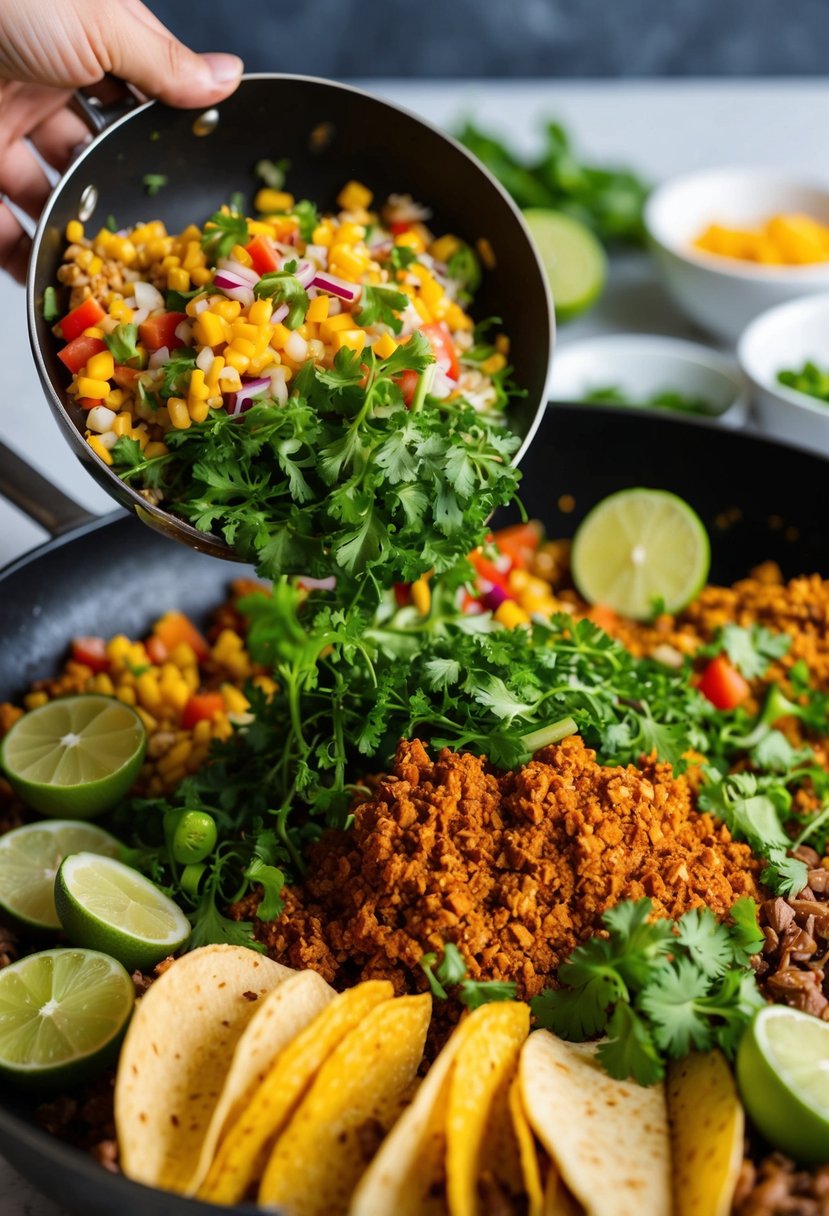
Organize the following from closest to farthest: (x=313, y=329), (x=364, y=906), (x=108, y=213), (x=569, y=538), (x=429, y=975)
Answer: (x=429, y=975) < (x=364, y=906) < (x=313, y=329) < (x=108, y=213) < (x=569, y=538)

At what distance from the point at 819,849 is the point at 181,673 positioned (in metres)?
1.71

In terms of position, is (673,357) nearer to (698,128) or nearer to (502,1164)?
(698,128)

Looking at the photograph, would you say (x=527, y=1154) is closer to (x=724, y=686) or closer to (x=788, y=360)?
(x=724, y=686)

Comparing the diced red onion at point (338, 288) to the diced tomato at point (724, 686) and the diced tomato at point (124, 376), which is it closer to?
the diced tomato at point (124, 376)

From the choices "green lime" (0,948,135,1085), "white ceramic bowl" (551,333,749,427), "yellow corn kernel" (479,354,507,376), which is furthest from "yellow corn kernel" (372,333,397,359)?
"white ceramic bowl" (551,333,749,427)

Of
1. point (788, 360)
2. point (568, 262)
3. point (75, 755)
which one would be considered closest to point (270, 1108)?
point (75, 755)

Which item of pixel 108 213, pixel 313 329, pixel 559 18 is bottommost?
pixel 559 18

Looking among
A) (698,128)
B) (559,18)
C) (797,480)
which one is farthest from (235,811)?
(559,18)

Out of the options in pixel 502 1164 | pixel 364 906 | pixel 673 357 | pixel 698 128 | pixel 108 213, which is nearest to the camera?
pixel 502 1164

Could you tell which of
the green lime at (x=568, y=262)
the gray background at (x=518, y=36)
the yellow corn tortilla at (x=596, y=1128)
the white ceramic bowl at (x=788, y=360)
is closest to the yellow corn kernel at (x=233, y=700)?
the yellow corn tortilla at (x=596, y=1128)

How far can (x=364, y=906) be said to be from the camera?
8.03 feet

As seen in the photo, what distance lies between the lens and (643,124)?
20.9 feet

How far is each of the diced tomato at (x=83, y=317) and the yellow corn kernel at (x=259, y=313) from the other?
14.2 inches

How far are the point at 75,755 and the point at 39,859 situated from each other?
0.86 ft
